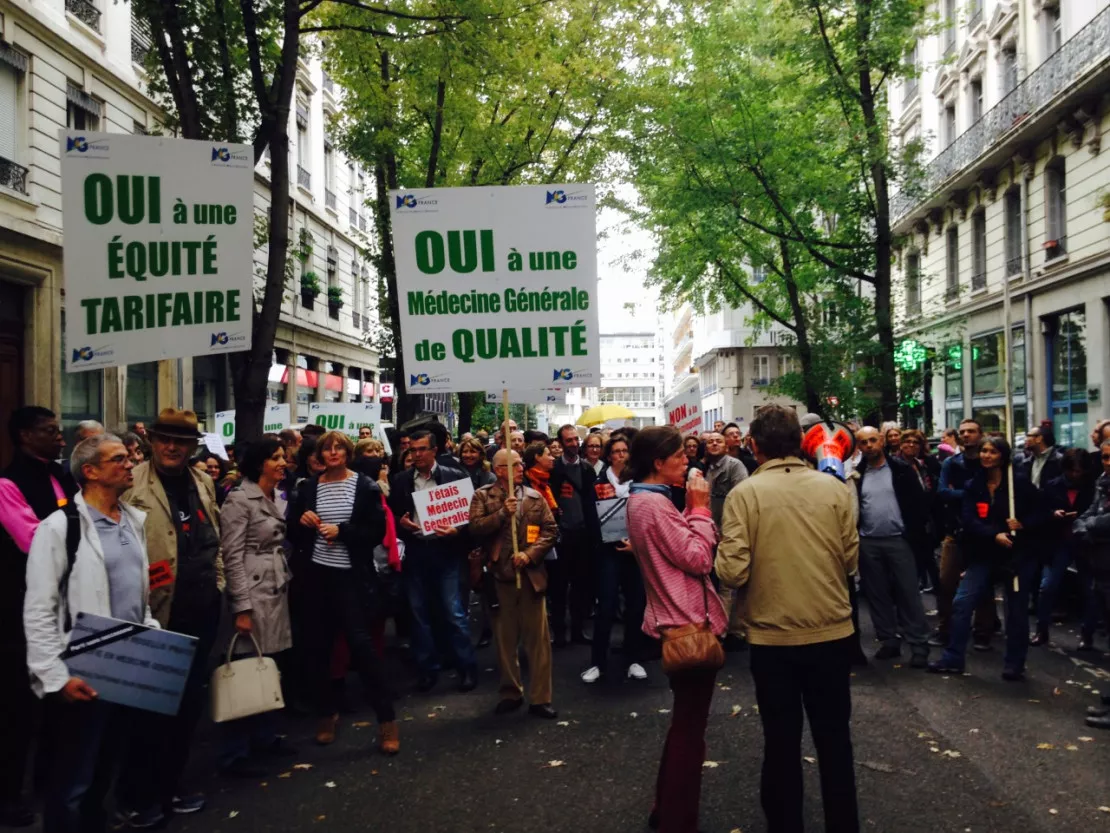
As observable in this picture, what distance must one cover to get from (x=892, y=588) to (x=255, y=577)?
17.4 feet

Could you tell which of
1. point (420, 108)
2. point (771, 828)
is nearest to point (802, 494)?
point (771, 828)

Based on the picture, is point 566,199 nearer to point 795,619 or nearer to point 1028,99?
point 795,619

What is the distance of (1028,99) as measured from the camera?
2377 centimetres

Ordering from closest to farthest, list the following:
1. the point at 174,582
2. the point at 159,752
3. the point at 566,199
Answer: the point at 159,752 → the point at 174,582 → the point at 566,199

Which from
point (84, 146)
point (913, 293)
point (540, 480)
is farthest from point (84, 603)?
point (913, 293)

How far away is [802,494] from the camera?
4270 mm

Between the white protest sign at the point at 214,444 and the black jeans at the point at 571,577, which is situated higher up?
the white protest sign at the point at 214,444

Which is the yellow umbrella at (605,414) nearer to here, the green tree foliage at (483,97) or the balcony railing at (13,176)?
the green tree foliage at (483,97)

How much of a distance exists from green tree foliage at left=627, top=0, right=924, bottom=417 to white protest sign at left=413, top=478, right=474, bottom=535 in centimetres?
1241

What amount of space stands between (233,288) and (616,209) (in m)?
17.1

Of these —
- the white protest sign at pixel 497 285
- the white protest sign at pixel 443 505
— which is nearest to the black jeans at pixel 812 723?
the white protest sign at pixel 497 285

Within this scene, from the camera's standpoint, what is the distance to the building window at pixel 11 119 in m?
14.6

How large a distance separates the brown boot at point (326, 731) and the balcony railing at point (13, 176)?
11412 mm

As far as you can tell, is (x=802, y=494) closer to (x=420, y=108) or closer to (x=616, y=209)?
(x=420, y=108)
